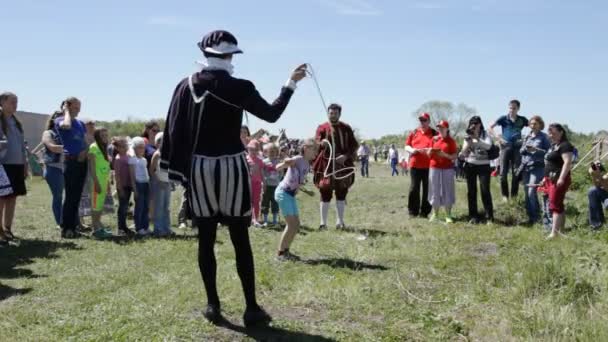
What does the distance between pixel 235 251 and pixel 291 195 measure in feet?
9.44

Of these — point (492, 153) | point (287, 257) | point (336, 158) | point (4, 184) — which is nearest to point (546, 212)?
point (492, 153)

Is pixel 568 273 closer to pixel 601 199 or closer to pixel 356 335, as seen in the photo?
pixel 356 335

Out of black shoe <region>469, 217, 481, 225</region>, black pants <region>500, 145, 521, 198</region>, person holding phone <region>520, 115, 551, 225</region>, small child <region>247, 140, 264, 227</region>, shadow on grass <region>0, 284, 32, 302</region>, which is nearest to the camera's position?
shadow on grass <region>0, 284, 32, 302</region>

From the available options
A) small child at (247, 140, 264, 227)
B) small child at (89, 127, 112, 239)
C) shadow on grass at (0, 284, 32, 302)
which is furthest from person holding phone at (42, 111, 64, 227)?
shadow on grass at (0, 284, 32, 302)

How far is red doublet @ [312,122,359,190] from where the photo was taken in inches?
384

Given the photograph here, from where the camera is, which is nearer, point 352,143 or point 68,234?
point 68,234

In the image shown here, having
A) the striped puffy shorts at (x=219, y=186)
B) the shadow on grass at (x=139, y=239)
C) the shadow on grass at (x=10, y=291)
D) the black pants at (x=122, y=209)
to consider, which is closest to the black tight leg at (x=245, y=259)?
the striped puffy shorts at (x=219, y=186)

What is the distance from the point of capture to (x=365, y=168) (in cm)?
3053

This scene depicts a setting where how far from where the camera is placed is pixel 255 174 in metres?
10.3

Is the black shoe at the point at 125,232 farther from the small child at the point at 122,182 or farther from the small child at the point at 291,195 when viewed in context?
the small child at the point at 291,195

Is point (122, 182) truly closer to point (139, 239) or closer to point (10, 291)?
point (139, 239)

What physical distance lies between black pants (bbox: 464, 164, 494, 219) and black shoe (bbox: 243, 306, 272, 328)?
22.9 ft

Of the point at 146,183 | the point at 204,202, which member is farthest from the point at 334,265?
the point at 146,183

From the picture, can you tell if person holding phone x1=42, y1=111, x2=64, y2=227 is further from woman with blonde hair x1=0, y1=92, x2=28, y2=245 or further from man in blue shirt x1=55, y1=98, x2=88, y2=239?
woman with blonde hair x1=0, y1=92, x2=28, y2=245
